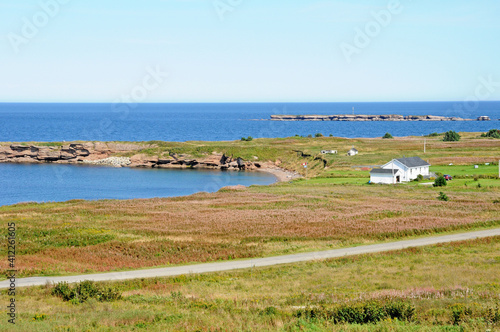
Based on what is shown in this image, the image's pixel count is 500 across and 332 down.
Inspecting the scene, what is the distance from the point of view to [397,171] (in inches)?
2788

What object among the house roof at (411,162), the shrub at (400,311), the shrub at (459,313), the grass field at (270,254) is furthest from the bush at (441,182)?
the shrub at (400,311)

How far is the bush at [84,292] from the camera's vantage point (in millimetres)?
21234

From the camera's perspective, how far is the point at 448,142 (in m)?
126

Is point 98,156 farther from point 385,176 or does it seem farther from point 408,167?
point 408,167

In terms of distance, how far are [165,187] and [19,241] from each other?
51.7 metres

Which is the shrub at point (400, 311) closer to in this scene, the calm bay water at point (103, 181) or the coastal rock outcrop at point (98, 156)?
the calm bay water at point (103, 181)

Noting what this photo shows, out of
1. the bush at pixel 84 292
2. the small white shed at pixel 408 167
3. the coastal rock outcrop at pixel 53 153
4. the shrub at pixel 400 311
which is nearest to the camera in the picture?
the shrub at pixel 400 311

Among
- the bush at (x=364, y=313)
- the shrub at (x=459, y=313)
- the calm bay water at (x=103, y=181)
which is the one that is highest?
the shrub at (x=459, y=313)

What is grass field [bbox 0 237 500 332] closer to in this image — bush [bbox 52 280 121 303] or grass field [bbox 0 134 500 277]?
bush [bbox 52 280 121 303]

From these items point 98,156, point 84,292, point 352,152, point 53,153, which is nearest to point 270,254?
point 84,292

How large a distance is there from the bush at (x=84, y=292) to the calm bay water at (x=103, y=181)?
52.8 metres

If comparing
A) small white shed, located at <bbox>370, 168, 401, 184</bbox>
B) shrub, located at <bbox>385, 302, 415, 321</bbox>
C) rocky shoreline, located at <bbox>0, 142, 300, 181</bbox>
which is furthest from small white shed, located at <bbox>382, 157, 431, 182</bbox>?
shrub, located at <bbox>385, 302, 415, 321</bbox>

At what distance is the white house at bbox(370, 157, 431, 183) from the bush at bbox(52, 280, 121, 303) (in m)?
53.5

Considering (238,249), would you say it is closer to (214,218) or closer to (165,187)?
(214,218)
